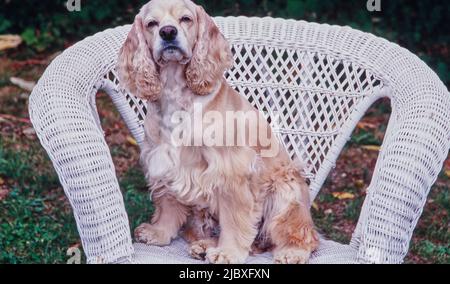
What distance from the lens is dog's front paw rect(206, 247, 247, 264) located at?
3000 mm

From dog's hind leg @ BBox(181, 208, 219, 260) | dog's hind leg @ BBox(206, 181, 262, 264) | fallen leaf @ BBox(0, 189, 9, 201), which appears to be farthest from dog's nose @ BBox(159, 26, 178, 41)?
fallen leaf @ BBox(0, 189, 9, 201)

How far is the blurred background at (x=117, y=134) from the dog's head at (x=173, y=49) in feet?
3.81

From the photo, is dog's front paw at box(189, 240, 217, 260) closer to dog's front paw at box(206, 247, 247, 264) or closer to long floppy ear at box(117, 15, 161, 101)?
dog's front paw at box(206, 247, 247, 264)

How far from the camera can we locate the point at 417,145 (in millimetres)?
2760

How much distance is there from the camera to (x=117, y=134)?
523cm

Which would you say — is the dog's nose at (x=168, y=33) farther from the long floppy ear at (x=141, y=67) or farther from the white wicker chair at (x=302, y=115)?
the white wicker chair at (x=302, y=115)

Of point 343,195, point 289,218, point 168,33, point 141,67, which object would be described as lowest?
point 343,195

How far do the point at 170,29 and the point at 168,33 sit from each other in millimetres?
17

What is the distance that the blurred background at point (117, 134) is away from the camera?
13.4 feet

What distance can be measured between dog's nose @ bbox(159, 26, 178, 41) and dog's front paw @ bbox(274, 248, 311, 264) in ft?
3.10

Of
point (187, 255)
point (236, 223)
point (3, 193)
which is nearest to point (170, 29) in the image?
point (236, 223)

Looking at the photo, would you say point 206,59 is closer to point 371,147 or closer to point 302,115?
point 302,115

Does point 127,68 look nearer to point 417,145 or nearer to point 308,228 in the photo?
point 308,228

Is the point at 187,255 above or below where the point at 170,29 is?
below
